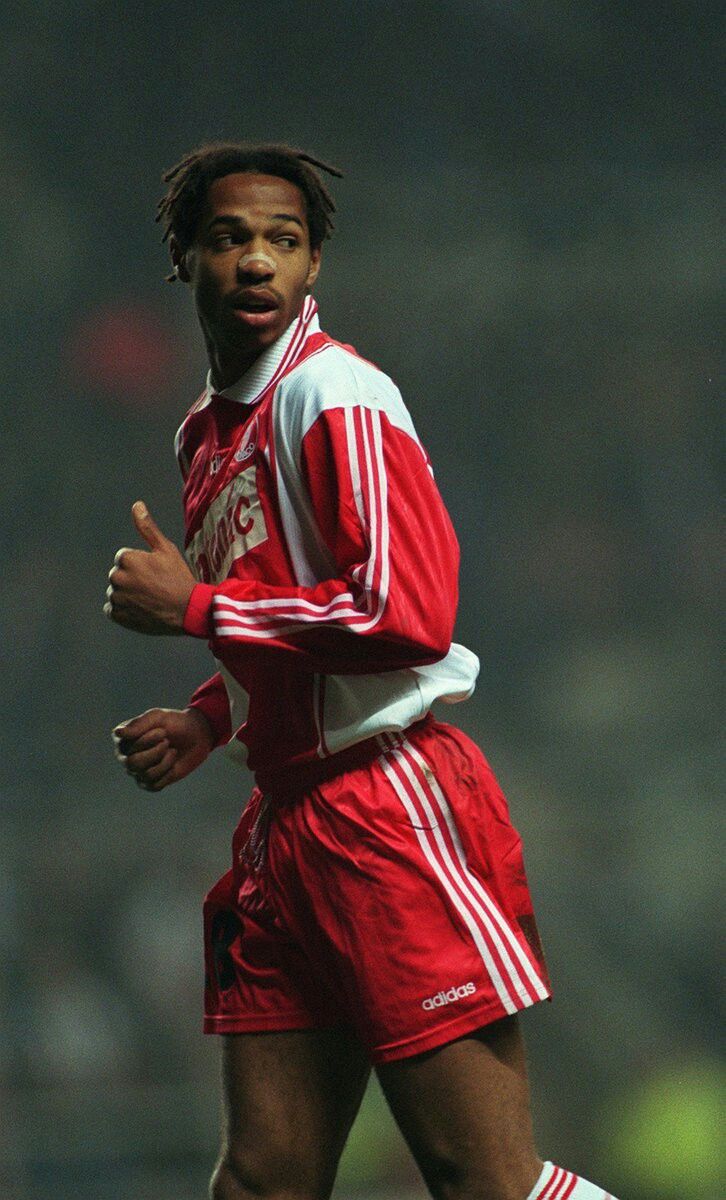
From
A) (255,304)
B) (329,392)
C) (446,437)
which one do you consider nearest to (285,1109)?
(329,392)

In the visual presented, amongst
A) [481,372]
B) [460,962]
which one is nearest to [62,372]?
[481,372]

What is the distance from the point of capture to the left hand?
153cm

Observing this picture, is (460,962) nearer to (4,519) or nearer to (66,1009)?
(66,1009)

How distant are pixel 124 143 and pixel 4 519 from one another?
1.10m

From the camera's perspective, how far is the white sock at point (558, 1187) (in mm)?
1441

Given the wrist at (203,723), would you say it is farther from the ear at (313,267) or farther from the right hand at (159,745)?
the ear at (313,267)

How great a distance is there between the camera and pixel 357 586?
1480mm

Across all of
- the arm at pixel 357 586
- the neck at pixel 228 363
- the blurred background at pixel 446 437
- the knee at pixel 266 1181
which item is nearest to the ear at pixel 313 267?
the neck at pixel 228 363

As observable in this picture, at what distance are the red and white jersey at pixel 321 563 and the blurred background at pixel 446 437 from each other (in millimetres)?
2282

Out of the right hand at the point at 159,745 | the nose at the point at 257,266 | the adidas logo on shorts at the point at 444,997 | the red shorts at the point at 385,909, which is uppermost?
the nose at the point at 257,266

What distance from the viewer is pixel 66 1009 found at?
148 inches

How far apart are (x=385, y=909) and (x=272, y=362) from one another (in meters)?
0.60

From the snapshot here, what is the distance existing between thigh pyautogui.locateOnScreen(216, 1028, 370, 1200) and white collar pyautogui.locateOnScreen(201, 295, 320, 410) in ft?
2.21

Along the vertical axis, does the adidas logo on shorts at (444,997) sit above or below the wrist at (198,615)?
below
